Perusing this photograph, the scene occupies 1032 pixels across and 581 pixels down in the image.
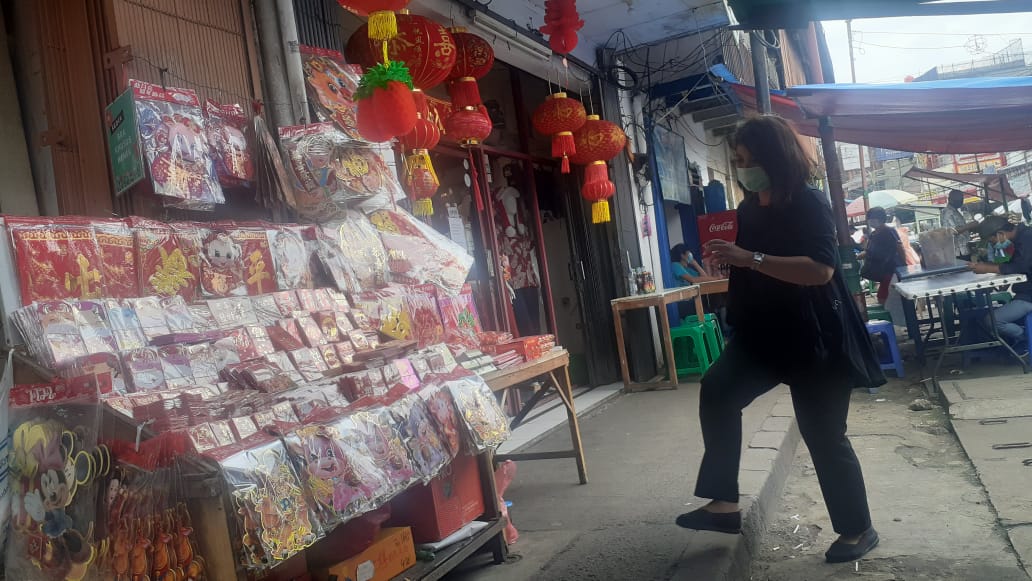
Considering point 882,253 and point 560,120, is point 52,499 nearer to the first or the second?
point 560,120

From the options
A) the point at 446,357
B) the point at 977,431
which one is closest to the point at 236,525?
the point at 446,357

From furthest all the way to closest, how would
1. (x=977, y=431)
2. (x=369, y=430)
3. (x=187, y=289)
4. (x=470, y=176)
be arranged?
(x=470, y=176)
(x=977, y=431)
(x=187, y=289)
(x=369, y=430)

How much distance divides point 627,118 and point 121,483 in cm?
763

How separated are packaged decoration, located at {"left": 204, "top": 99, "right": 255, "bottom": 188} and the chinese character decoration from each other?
4319 mm

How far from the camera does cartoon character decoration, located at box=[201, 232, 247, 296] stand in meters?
2.61

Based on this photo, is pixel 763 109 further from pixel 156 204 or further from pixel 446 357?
pixel 156 204

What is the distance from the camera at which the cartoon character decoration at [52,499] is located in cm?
182

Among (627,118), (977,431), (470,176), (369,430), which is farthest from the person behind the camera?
(627,118)

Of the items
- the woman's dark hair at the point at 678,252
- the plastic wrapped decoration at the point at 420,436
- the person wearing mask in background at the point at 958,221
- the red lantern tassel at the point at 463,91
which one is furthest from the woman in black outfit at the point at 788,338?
the person wearing mask in background at the point at 958,221

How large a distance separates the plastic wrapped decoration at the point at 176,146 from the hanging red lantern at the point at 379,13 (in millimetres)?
762

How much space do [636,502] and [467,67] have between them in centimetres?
307

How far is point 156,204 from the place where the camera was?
277 centimetres

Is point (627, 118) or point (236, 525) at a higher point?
point (627, 118)

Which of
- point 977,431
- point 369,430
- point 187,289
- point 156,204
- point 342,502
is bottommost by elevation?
point 977,431
